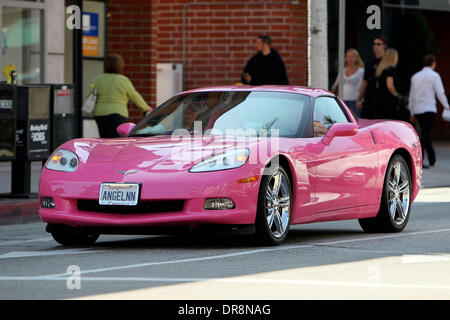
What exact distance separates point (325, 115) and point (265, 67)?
28.2 ft

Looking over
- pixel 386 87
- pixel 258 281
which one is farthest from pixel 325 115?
pixel 386 87

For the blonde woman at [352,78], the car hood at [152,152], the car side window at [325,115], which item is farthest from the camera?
the blonde woman at [352,78]

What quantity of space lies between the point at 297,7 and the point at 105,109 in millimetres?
6861

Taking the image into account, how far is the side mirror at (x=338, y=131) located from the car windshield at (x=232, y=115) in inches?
10.6

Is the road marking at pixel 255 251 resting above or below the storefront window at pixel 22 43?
below

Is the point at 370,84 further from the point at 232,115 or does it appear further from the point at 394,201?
the point at 232,115

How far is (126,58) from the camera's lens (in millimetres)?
22500

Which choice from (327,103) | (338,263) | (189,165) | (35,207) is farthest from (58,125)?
(338,263)

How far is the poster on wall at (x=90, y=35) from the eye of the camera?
70.9ft

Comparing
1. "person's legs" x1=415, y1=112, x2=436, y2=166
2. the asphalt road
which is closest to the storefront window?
"person's legs" x1=415, y1=112, x2=436, y2=166

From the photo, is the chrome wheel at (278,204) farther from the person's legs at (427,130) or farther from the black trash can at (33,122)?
the person's legs at (427,130)

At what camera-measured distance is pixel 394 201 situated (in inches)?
462

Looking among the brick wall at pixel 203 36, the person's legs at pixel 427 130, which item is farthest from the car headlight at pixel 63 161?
the brick wall at pixel 203 36

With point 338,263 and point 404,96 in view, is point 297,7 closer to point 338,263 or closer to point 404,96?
point 404,96
